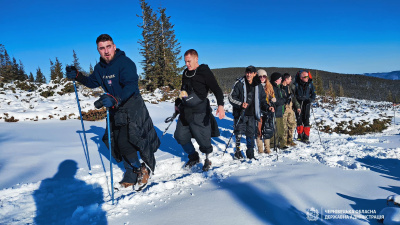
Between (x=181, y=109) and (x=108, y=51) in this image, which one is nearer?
(x=108, y=51)

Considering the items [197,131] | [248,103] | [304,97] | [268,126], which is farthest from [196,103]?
[304,97]

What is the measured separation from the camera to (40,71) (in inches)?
2648

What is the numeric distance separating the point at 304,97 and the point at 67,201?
7.31 m

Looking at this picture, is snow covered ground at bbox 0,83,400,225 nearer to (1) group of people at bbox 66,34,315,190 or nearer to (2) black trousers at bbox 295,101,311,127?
(1) group of people at bbox 66,34,315,190

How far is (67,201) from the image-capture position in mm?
2975

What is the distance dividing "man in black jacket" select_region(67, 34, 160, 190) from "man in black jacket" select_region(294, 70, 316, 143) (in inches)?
233

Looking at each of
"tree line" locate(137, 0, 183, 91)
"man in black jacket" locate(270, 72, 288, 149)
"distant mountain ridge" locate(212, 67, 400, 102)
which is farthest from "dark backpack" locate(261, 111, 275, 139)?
"distant mountain ridge" locate(212, 67, 400, 102)

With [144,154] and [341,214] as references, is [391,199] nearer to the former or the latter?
[341,214]

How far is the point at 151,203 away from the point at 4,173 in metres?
3.30

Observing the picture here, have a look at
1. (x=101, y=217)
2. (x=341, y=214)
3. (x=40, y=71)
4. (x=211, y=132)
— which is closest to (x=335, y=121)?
(x=211, y=132)

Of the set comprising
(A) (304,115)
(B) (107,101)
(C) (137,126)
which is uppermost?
(B) (107,101)

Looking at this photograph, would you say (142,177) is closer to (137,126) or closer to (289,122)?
A: (137,126)

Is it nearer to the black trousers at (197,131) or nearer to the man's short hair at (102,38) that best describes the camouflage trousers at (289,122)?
the black trousers at (197,131)

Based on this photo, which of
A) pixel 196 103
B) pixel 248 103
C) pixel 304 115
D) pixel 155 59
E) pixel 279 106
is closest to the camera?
pixel 196 103
